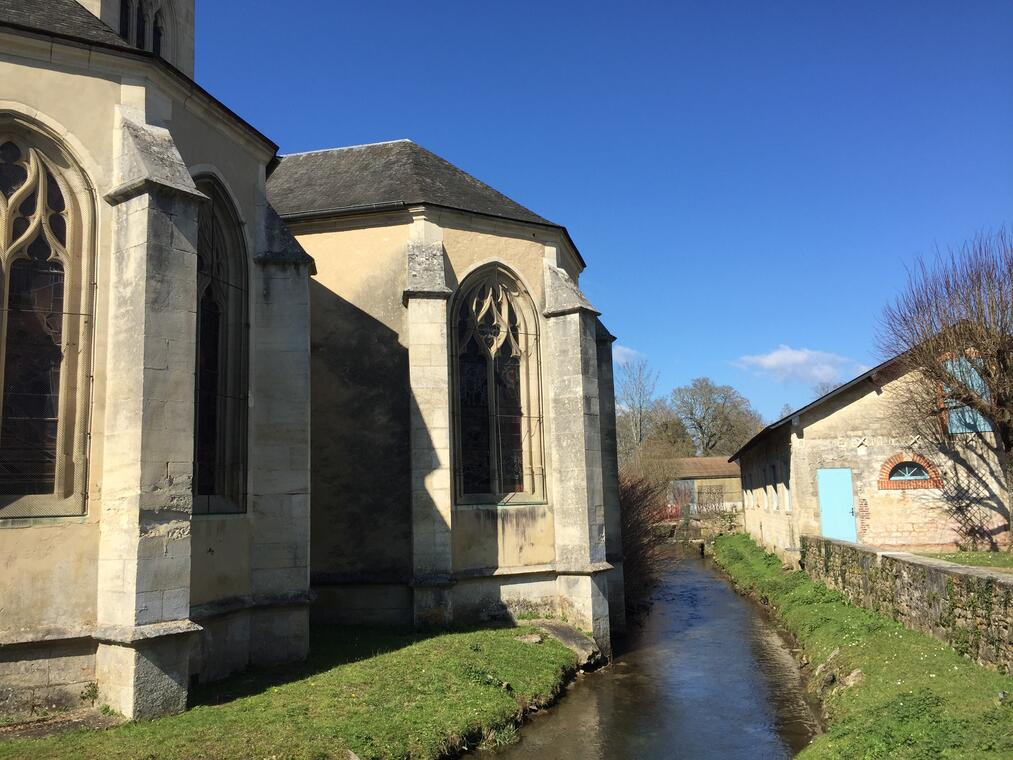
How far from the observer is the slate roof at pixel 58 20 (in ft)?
28.9

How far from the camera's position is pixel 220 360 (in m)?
10.7

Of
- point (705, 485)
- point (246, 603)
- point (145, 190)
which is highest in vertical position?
point (145, 190)

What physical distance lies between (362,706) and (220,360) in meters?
4.99

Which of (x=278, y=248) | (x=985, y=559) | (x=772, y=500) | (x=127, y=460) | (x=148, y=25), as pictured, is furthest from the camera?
(x=772, y=500)

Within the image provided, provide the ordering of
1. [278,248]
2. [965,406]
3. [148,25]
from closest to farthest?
[278,248], [148,25], [965,406]

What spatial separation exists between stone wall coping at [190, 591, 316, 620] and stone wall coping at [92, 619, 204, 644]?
1248 millimetres

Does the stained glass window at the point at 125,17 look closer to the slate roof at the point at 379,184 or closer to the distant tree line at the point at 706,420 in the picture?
the slate roof at the point at 379,184

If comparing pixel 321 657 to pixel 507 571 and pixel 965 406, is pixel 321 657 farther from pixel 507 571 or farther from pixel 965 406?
pixel 965 406

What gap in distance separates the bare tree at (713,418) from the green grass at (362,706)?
54.1 metres

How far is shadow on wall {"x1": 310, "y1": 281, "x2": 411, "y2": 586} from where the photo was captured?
45.6ft

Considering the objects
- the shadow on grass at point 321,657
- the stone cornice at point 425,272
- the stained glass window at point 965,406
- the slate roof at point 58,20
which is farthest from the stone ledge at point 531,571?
the stained glass window at point 965,406

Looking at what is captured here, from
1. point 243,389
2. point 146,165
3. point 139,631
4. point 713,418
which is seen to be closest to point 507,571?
point 243,389

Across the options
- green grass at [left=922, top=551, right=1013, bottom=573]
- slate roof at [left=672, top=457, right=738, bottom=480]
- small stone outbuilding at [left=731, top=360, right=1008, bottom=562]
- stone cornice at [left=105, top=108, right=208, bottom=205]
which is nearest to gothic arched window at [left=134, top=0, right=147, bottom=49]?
stone cornice at [left=105, top=108, right=208, bottom=205]

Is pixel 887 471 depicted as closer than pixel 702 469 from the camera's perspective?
Yes
